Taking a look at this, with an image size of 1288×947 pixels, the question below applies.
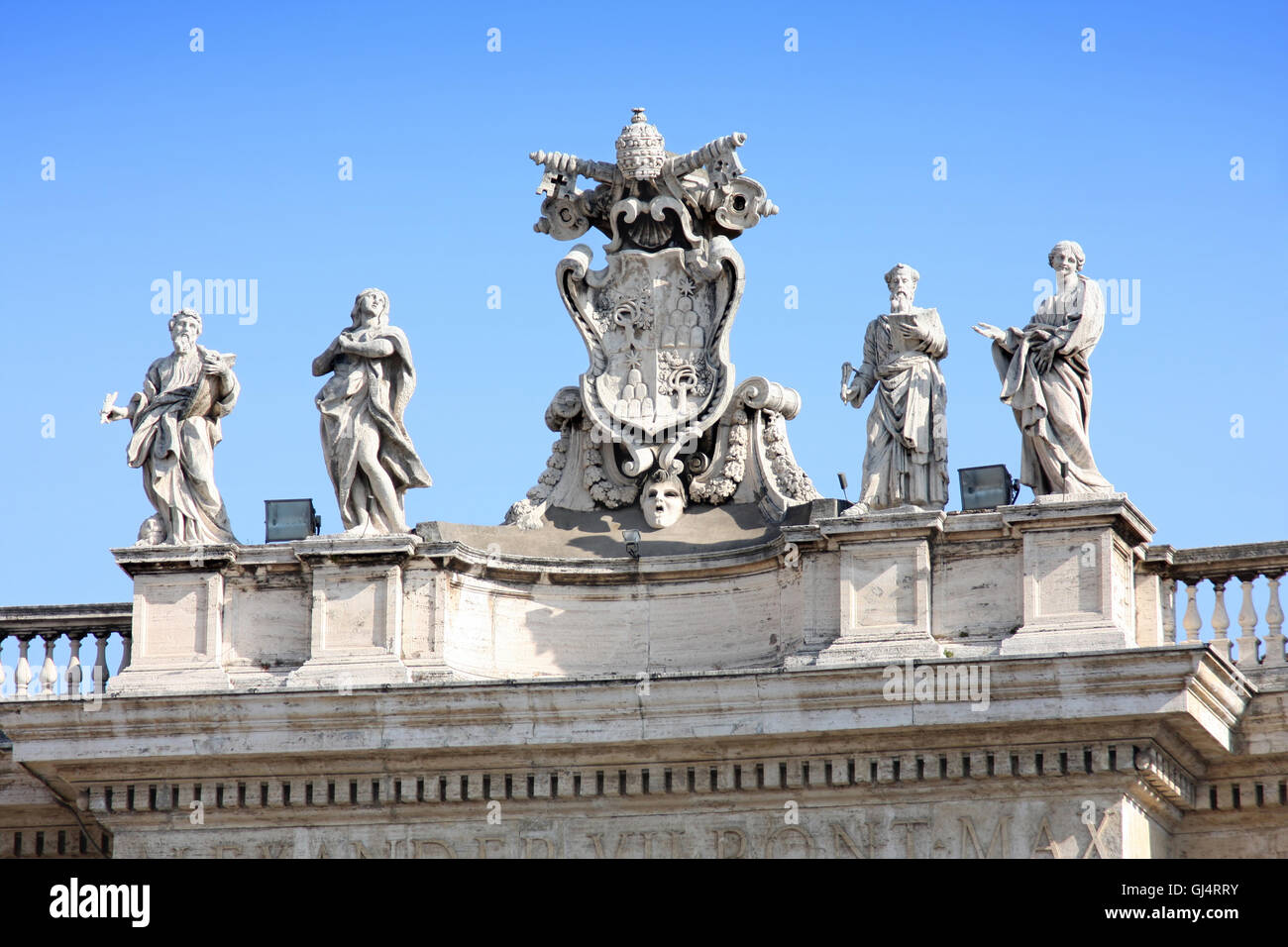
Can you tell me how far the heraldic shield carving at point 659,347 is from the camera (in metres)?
26.9

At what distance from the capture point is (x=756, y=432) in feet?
88.3

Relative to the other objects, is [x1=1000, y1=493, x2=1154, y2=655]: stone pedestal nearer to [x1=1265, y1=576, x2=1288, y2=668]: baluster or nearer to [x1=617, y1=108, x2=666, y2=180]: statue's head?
[x1=1265, y1=576, x2=1288, y2=668]: baluster

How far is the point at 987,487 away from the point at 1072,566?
993mm

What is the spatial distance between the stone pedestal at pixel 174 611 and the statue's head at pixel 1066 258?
6404 millimetres

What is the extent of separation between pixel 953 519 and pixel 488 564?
3.55 metres

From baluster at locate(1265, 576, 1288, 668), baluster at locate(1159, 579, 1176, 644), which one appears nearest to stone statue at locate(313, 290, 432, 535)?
baluster at locate(1159, 579, 1176, 644)

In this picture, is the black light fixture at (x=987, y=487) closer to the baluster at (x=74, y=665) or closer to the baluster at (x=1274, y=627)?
the baluster at (x=1274, y=627)

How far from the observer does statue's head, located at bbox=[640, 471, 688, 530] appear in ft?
88.1

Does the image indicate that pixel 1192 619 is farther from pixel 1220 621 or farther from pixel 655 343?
pixel 655 343

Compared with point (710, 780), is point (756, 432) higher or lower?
higher

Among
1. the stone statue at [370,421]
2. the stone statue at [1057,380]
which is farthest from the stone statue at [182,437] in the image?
the stone statue at [1057,380]

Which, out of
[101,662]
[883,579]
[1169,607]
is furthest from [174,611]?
[1169,607]
